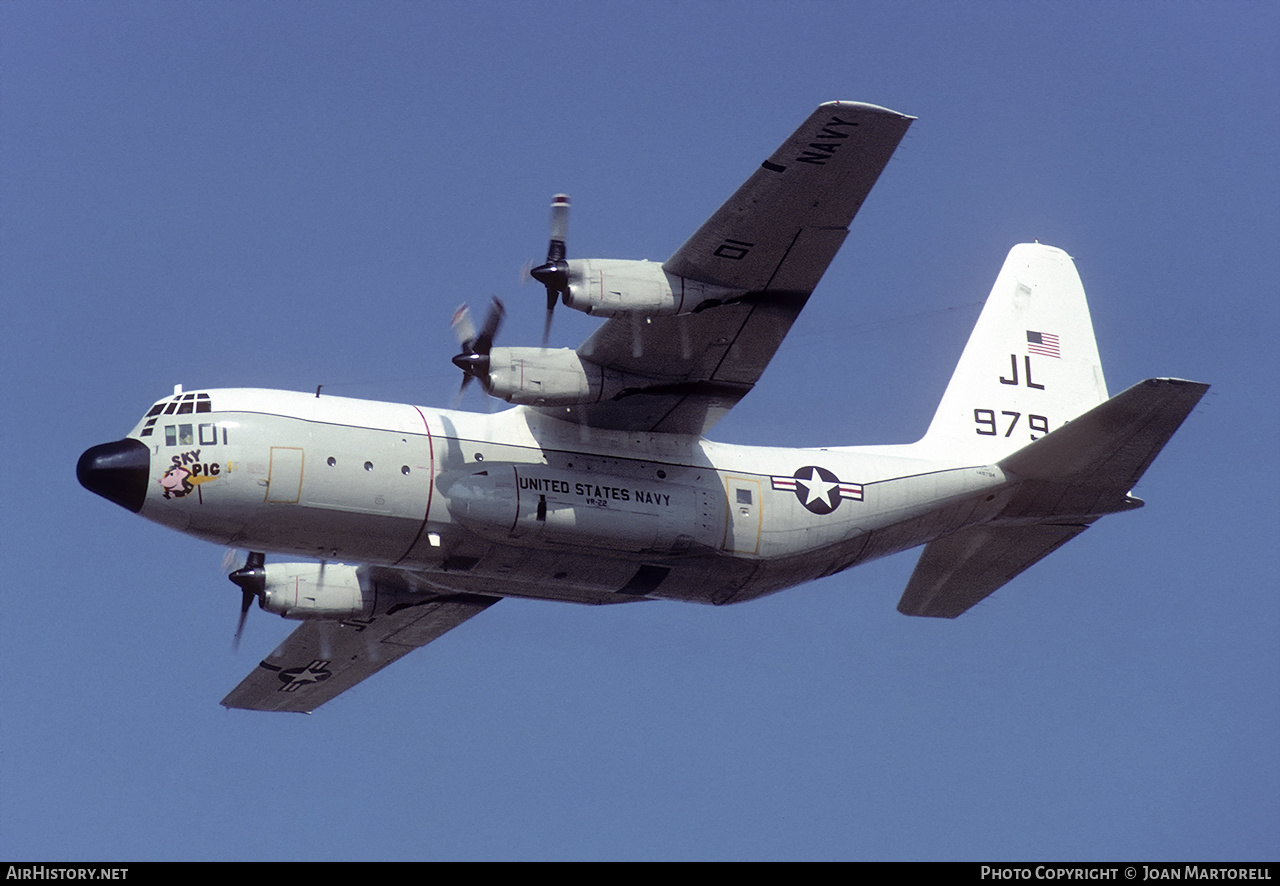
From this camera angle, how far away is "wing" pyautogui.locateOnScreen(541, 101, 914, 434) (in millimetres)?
20719

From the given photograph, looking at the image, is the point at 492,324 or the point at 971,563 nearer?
the point at 492,324

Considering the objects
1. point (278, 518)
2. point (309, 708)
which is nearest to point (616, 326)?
point (278, 518)

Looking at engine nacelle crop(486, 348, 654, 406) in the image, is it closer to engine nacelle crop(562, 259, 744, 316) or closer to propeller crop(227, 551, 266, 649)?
engine nacelle crop(562, 259, 744, 316)

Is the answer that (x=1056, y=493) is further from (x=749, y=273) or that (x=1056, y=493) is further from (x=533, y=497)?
(x=533, y=497)

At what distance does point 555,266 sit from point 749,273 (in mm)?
2427

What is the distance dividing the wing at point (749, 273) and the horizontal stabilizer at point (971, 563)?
4564 millimetres

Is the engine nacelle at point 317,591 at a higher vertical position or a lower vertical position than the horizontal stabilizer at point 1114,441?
lower

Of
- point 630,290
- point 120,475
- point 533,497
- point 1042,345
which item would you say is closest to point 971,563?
point 1042,345

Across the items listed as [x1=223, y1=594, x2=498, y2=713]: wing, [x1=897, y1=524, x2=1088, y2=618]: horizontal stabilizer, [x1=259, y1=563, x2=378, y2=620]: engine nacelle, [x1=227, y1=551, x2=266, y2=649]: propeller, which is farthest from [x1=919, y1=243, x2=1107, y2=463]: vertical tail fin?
[x1=227, y1=551, x2=266, y2=649]: propeller

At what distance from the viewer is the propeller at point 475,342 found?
2202 centimetres

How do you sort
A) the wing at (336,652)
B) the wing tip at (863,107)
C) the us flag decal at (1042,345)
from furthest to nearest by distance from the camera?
the us flag decal at (1042,345), the wing at (336,652), the wing tip at (863,107)

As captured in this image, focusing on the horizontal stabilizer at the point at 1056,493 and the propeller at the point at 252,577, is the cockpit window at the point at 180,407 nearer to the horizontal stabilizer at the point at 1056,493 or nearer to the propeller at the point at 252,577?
the propeller at the point at 252,577

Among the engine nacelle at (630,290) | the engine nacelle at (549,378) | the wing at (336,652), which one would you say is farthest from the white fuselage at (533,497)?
the engine nacelle at (630,290)

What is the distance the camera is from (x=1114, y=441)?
24.0m
